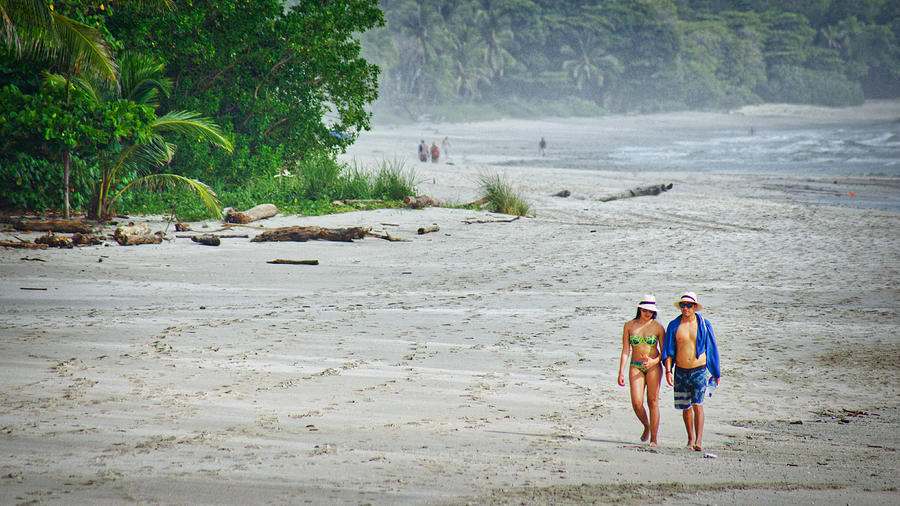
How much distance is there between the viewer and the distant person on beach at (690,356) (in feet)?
14.1

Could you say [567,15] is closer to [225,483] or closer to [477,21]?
[477,21]

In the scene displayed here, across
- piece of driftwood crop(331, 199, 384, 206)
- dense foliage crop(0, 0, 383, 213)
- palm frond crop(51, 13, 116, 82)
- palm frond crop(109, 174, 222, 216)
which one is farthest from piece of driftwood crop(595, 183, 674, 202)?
palm frond crop(51, 13, 116, 82)

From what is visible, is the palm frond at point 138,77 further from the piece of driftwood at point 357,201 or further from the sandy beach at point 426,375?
the piece of driftwood at point 357,201

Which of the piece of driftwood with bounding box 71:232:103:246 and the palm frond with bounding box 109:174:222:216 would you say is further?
the palm frond with bounding box 109:174:222:216

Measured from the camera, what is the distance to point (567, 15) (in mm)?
124312

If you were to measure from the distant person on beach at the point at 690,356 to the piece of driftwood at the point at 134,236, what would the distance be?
946 cm

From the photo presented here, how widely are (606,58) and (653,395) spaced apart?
402 ft

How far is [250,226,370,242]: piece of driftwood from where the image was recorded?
12.4 m

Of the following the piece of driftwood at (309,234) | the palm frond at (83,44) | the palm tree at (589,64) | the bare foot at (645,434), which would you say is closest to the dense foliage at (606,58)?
the palm tree at (589,64)

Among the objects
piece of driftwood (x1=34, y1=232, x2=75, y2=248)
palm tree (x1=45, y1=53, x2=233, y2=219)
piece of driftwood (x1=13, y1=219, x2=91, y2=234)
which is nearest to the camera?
piece of driftwood (x1=34, y1=232, x2=75, y2=248)

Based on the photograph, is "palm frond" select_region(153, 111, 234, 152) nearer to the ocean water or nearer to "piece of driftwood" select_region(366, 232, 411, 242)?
"piece of driftwood" select_region(366, 232, 411, 242)

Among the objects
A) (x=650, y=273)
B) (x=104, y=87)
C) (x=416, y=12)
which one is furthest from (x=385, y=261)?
(x=416, y=12)

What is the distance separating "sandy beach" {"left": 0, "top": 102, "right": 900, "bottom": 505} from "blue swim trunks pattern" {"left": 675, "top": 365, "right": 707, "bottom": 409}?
0.35 meters

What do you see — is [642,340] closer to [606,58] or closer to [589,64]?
[589,64]
